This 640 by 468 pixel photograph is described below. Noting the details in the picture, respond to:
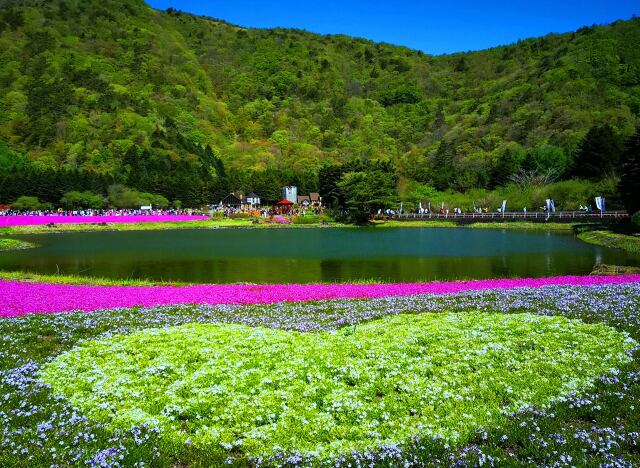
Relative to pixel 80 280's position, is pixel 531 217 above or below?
above

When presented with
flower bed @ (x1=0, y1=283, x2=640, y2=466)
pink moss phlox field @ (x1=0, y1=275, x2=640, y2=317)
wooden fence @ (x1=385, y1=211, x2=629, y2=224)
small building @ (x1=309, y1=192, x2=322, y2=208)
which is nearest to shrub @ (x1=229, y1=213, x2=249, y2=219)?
small building @ (x1=309, y1=192, x2=322, y2=208)

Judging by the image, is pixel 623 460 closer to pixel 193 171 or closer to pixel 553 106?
pixel 193 171

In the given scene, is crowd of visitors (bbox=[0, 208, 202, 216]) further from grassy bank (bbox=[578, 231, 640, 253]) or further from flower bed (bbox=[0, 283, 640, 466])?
flower bed (bbox=[0, 283, 640, 466])

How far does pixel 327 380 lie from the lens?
10.0 metres

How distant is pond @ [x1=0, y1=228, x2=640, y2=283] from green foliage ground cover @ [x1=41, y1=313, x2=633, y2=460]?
64.3 feet

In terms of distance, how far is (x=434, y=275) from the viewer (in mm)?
34375

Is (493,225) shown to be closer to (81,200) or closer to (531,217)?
(531,217)

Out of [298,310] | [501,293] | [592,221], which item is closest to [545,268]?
[501,293]

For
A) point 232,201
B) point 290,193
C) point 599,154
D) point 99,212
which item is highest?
point 599,154

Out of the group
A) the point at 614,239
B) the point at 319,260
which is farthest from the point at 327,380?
the point at 614,239

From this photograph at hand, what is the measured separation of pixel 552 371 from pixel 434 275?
2428 centimetres

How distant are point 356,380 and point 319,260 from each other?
33400mm

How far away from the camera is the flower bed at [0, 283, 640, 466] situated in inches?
299

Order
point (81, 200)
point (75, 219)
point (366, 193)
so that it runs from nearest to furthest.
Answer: point (366, 193) < point (75, 219) < point (81, 200)
